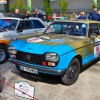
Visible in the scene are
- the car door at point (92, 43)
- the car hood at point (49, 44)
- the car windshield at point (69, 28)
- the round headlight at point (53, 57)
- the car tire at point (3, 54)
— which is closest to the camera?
the round headlight at point (53, 57)

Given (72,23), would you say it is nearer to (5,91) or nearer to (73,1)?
(5,91)

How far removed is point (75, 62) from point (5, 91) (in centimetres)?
185

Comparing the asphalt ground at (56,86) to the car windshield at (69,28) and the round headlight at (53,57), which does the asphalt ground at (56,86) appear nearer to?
the round headlight at (53,57)

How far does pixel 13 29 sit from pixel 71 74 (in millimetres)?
3439

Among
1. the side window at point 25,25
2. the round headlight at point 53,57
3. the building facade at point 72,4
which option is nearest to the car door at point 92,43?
the round headlight at point 53,57

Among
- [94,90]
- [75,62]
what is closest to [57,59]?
[75,62]

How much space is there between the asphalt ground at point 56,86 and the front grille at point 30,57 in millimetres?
627

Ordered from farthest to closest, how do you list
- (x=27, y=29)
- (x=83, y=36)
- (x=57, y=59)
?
(x=27, y=29) → (x=83, y=36) → (x=57, y=59)

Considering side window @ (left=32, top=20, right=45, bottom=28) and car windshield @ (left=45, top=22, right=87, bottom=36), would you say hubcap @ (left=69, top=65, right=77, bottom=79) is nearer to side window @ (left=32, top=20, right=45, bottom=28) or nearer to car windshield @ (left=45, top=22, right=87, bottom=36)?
car windshield @ (left=45, top=22, right=87, bottom=36)

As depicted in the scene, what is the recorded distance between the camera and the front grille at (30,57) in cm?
557

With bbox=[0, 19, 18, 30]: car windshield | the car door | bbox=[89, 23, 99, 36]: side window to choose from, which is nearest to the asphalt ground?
the car door

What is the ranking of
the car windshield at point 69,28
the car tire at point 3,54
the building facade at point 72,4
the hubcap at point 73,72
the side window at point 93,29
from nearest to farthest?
1. the hubcap at point 73,72
2. the car windshield at point 69,28
3. the side window at point 93,29
4. the car tire at point 3,54
5. the building facade at point 72,4

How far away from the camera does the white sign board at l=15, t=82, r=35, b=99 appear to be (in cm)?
460

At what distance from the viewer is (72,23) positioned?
22.8 ft
